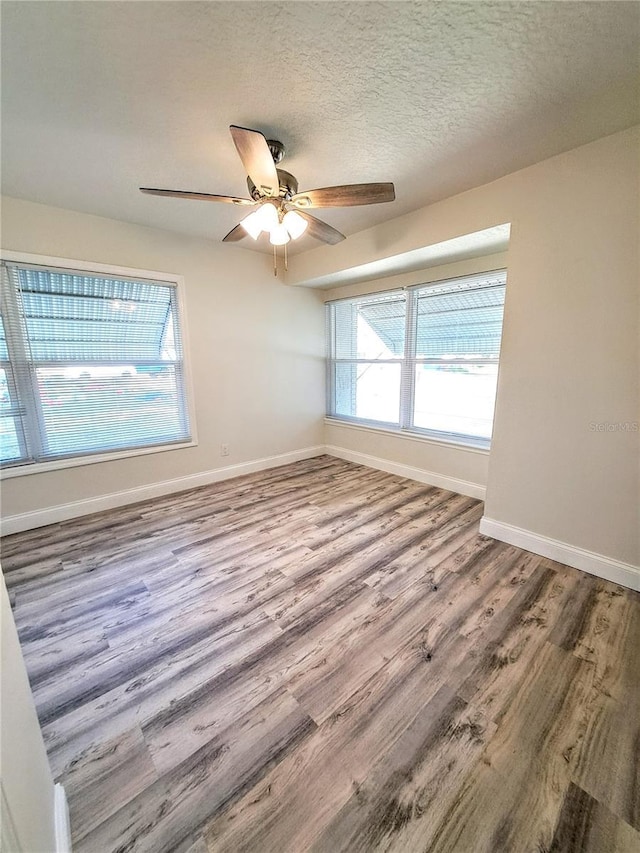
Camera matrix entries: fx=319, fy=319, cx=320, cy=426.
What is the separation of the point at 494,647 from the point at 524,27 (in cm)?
256

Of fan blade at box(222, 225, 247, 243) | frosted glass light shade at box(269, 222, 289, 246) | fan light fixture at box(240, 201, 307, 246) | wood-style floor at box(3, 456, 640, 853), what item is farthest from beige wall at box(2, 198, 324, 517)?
frosted glass light shade at box(269, 222, 289, 246)

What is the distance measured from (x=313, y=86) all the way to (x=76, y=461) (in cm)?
314

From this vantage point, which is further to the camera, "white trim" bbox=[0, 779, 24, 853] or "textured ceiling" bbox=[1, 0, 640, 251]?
"textured ceiling" bbox=[1, 0, 640, 251]

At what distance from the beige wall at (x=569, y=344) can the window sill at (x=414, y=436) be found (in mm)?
652

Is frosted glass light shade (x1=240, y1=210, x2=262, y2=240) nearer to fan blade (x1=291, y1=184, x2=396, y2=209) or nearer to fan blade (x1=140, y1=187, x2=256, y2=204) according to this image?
fan blade (x1=140, y1=187, x2=256, y2=204)

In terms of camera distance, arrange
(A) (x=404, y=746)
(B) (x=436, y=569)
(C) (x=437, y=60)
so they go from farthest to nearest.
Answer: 1. (B) (x=436, y=569)
2. (C) (x=437, y=60)
3. (A) (x=404, y=746)

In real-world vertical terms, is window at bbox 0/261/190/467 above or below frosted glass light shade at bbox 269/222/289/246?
below

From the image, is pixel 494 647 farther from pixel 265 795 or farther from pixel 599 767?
pixel 265 795

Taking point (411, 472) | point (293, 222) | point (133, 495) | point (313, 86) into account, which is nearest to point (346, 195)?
→ point (293, 222)

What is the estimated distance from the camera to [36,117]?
1561 millimetres

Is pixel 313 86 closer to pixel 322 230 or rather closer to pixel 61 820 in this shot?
pixel 322 230

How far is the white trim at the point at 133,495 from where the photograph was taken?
8.68 feet

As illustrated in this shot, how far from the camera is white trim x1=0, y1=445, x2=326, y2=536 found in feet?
8.68

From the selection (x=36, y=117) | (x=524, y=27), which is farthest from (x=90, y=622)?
(x=524, y=27)
